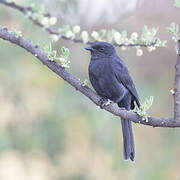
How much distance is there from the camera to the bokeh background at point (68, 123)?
17.2 ft

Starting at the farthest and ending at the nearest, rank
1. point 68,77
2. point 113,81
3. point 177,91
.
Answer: point 113,81
point 68,77
point 177,91

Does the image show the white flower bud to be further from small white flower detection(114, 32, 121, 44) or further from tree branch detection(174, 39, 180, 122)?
tree branch detection(174, 39, 180, 122)

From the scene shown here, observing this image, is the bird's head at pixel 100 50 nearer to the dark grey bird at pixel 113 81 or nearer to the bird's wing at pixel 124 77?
the dark grey bird at pixel 113 81

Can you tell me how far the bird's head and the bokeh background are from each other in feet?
2.03

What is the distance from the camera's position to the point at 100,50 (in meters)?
4.39

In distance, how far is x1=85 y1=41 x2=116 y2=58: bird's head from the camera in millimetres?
4336

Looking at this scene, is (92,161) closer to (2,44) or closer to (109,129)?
(109,129)

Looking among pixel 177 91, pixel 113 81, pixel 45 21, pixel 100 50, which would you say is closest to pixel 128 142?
pixel 113 81

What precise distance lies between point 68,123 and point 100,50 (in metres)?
1.44

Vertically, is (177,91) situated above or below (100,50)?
below

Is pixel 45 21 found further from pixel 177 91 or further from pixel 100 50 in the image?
pixel 177 91

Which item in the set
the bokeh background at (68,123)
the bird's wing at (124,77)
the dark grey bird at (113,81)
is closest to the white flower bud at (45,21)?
the dark grey bird at (113,81)

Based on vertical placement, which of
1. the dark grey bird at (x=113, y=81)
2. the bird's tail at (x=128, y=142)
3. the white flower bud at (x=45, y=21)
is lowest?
the bird's tail at (x=128, y=142)

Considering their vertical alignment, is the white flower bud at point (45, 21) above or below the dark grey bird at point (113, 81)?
above
